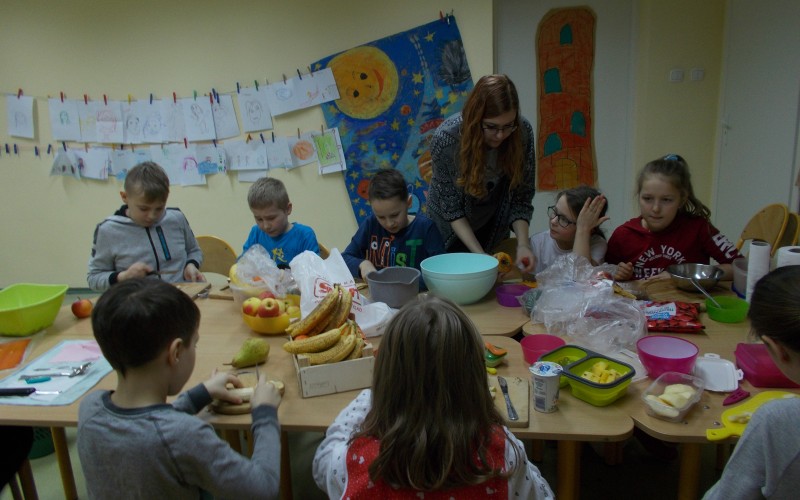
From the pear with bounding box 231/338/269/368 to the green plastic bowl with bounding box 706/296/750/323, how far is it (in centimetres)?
137

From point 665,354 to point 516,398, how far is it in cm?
47

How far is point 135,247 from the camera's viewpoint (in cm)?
234

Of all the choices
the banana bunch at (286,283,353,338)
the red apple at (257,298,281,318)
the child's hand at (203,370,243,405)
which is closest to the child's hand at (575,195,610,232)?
the banana bunch at (286,283,353,338)

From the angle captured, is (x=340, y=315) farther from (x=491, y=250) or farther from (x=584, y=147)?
(x=584, y=147)

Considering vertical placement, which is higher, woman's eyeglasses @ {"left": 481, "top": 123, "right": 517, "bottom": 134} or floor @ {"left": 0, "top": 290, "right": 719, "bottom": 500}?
woman's eyeglasses @ {"left": 481, "top": 123, "right": 517, "bottom": 134}

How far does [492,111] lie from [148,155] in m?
2.95

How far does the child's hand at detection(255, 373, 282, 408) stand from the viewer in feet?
4.16

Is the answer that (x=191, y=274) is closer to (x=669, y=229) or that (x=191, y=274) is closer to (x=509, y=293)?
(x=509, y=293)

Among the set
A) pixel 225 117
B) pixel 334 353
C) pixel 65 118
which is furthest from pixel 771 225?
pixel 65 118

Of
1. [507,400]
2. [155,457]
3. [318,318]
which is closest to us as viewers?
[155,457]

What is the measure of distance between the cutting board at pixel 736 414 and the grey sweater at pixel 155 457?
93cm

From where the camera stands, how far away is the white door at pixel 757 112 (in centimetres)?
282

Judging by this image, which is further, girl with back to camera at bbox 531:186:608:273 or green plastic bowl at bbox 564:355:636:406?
girl with back to camera at bbox 531:186:608:273

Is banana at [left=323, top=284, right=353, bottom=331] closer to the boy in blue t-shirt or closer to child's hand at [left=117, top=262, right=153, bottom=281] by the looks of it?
the boy in blue t-shirt
